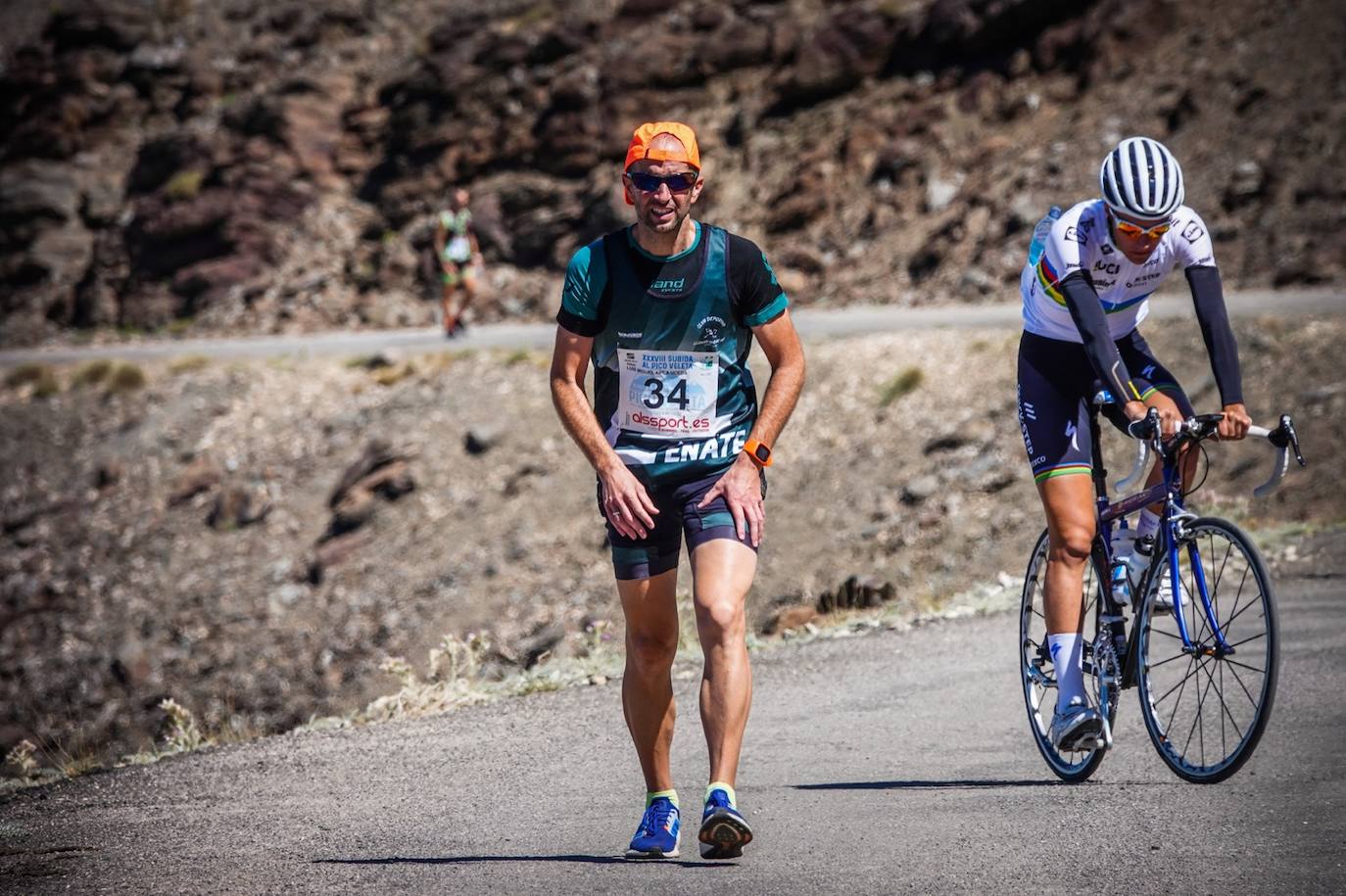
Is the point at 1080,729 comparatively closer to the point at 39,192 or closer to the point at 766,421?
the point at 766,421

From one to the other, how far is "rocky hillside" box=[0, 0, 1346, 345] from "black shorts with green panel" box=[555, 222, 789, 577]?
20.4m

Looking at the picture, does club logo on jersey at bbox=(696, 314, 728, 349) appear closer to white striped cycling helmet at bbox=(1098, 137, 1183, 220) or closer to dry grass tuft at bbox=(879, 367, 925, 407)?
white striped cycling helmet at bbox=(1098, 137, 1183, 220)

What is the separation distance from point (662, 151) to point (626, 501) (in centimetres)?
115

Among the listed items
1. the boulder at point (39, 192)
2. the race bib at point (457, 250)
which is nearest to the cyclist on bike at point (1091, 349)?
the race bib at point (457, 250)

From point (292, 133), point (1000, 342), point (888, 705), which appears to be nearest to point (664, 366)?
point (888, 705)

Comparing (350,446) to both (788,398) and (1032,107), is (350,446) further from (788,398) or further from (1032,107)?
(788,398)

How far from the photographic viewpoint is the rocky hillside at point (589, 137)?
91.4 feet

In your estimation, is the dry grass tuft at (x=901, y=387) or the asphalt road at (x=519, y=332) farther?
the asphalt road at (x=519, y=332)

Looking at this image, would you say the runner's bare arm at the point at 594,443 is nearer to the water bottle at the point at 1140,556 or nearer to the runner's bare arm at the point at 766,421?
the runner's bare arm at the point at 766,421

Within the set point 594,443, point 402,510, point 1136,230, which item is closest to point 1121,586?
point 1136,230

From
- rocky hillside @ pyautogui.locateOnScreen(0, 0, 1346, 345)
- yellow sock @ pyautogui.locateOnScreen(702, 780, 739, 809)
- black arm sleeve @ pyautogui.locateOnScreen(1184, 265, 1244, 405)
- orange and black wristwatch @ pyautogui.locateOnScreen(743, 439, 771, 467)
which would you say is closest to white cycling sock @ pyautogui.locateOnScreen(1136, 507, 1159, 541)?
black arm sleeve @ pyautogui.locateOnScreen(1184, 265, 1244, 405)

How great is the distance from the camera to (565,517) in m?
19.7

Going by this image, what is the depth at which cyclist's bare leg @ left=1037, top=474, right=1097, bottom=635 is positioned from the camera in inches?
216

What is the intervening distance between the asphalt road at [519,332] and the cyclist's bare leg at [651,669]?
1627 centimetres
